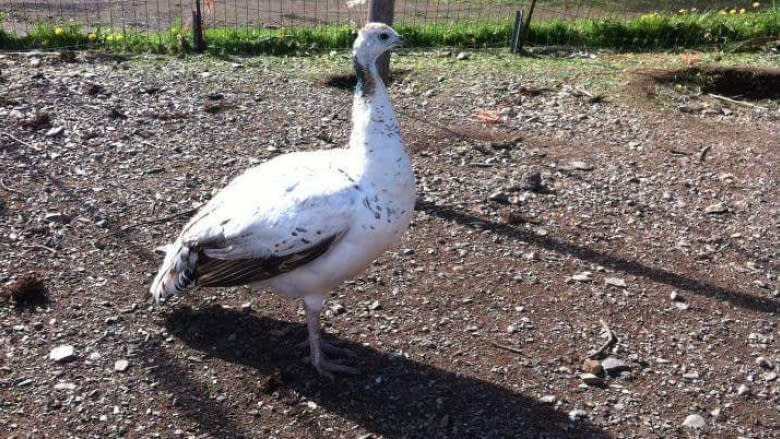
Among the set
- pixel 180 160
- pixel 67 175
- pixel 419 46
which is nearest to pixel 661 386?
pixel 180 160

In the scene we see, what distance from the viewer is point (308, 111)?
25.4 ft

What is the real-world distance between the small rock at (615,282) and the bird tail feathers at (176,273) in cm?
274

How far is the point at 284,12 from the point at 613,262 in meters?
8.09

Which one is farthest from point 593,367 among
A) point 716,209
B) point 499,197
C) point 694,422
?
point 716,209

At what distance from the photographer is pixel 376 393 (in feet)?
13.9

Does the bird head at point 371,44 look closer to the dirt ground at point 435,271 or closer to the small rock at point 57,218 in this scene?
the dirt ground at point 435,271

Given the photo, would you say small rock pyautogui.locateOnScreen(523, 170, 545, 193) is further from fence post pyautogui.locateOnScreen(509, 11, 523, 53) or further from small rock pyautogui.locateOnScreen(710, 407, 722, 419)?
fence post pyautogui.locateOnScreen(509, 11, 523, 53)

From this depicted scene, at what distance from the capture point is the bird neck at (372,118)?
13.4ft

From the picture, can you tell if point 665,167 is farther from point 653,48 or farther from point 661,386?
point 653,48

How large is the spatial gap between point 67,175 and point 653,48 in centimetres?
747

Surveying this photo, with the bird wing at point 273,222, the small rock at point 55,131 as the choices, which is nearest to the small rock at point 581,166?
the bird wing at point 273,222

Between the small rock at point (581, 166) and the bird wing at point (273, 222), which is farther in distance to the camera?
the small rock at point (581, 166)

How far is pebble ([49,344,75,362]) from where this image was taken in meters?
4.41

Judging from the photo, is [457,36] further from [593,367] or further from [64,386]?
[64,386]
